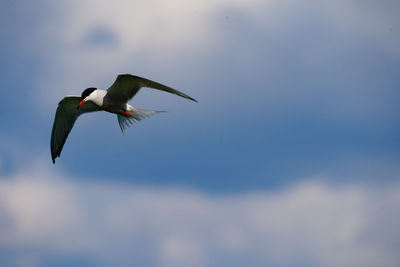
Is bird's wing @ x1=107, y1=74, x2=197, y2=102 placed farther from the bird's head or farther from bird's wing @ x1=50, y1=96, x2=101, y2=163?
bird's wing @ x1=50, y1=96, x2=101, y2=163

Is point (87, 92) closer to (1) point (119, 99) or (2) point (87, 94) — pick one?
(2) point (87, 94)

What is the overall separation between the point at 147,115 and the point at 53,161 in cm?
352

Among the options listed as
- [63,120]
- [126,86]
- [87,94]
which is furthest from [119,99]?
[63,120]

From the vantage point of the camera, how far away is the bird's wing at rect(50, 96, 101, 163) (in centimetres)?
1712

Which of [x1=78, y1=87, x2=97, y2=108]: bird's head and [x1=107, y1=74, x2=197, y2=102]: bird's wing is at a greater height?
[x1=107, y1=74, x2=197, y2=102]: bird's wing

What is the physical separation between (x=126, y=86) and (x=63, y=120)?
326 centimetres

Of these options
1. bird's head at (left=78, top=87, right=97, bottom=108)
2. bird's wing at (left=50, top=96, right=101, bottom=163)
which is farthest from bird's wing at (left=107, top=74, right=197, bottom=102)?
bird's wing at (left=50, top=96, right=101, bottom=163)

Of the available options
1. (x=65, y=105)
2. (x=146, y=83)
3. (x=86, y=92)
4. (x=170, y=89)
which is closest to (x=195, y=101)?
(x=170, y=89)

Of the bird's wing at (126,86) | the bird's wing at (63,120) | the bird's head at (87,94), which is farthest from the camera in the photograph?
the bird's wing at (63,120)

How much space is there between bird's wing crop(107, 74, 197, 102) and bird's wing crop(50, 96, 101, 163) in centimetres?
178

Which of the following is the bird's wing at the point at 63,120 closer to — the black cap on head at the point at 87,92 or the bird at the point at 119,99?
the bird at the point at 119,99

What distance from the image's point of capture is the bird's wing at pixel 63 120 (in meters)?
17.1

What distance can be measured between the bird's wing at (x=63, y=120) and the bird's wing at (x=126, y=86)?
1782 mm

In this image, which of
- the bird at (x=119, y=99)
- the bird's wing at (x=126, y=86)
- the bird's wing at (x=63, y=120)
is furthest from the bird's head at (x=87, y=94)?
the bird's wing at (x=63, y=120)
